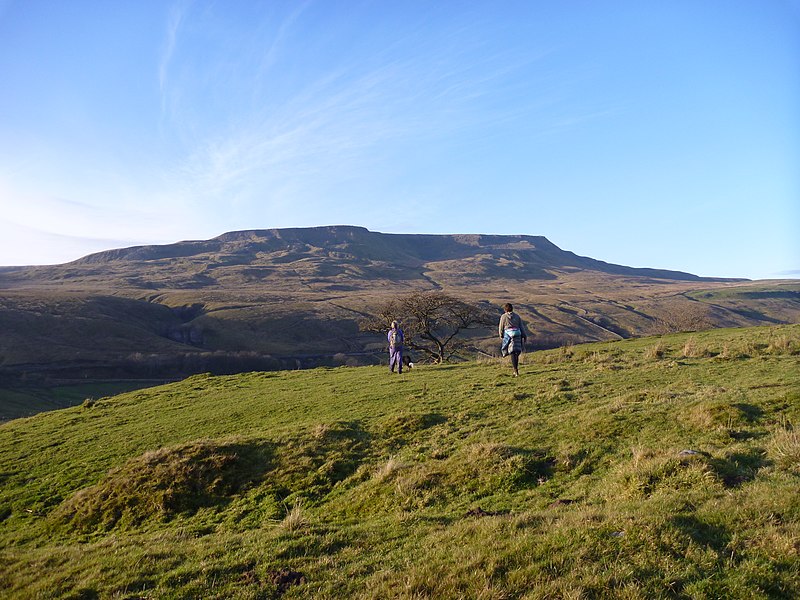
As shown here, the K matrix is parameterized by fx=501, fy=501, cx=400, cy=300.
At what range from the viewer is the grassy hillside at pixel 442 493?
5992 millimetres

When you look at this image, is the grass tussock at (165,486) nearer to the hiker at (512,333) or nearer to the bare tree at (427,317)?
the hiker at (512,333)

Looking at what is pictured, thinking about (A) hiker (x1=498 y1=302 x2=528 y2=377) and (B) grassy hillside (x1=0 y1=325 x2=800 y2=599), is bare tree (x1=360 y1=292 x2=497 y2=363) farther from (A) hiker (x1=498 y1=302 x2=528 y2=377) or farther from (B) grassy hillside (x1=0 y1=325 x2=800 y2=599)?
(B) grassy hillside (x1=0 y1=325 x2=800 y2=599)

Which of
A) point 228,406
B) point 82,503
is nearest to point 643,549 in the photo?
point 82,503

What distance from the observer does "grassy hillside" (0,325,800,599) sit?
5.99 m

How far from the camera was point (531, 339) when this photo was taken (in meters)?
132

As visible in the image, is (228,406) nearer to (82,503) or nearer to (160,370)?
(82,503)

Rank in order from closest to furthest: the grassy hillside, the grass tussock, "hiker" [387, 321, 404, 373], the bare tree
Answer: the grassy hillside
the grass tussock
"hiker" [387, 321, 404, 373]
the bare tree

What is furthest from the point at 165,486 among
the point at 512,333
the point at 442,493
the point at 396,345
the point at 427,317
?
the point at 427,317

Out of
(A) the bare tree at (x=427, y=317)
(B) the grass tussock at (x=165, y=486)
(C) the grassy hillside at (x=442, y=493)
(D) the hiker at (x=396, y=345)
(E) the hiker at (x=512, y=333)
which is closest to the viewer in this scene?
(C) the grassy hillside at (x=442, y=493)

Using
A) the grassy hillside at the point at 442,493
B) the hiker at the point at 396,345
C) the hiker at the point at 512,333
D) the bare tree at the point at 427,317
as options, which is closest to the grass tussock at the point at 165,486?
Answer: the grassy hillside at the point at 442,493

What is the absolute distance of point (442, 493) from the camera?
32.3ft

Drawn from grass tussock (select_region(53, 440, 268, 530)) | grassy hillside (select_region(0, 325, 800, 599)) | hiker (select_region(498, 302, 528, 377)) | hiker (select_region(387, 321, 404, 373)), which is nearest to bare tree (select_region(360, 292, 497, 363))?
hiker (select_region(387, 321, 404, 373))

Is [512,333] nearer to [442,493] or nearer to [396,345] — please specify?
[396,345]

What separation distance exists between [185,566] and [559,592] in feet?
16.7
